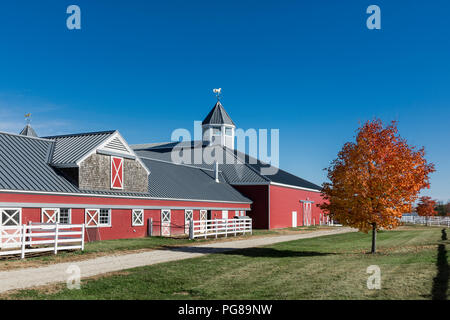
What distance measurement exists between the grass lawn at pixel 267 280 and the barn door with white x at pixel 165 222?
1503 centimetres

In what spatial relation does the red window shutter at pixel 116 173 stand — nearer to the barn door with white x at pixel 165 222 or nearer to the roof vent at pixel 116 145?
the roof vent at pixel 116 145

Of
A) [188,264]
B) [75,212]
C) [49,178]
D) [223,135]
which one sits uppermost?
[223,135]

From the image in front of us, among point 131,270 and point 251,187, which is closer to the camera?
point 131,270

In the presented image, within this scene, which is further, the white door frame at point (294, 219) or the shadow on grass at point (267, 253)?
the white door frame at point (294, 219)

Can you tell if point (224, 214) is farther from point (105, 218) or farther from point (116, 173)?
point (105, 218)

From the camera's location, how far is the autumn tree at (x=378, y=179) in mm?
20812

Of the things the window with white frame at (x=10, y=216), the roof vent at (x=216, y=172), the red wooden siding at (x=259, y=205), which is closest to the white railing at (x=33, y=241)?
the window with white frame at (x=10, y=216)

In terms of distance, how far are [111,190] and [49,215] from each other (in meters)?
5.44

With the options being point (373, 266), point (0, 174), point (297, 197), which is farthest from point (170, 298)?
point (297, 197)

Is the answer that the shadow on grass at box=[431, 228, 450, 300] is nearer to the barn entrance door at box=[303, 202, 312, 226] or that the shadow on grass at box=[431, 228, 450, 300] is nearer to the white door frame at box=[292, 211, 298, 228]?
the white door frame at box=[292, 211, 298, 228]

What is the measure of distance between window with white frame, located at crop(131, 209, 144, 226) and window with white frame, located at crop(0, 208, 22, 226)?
8.70 m

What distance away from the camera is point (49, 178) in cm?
2589
